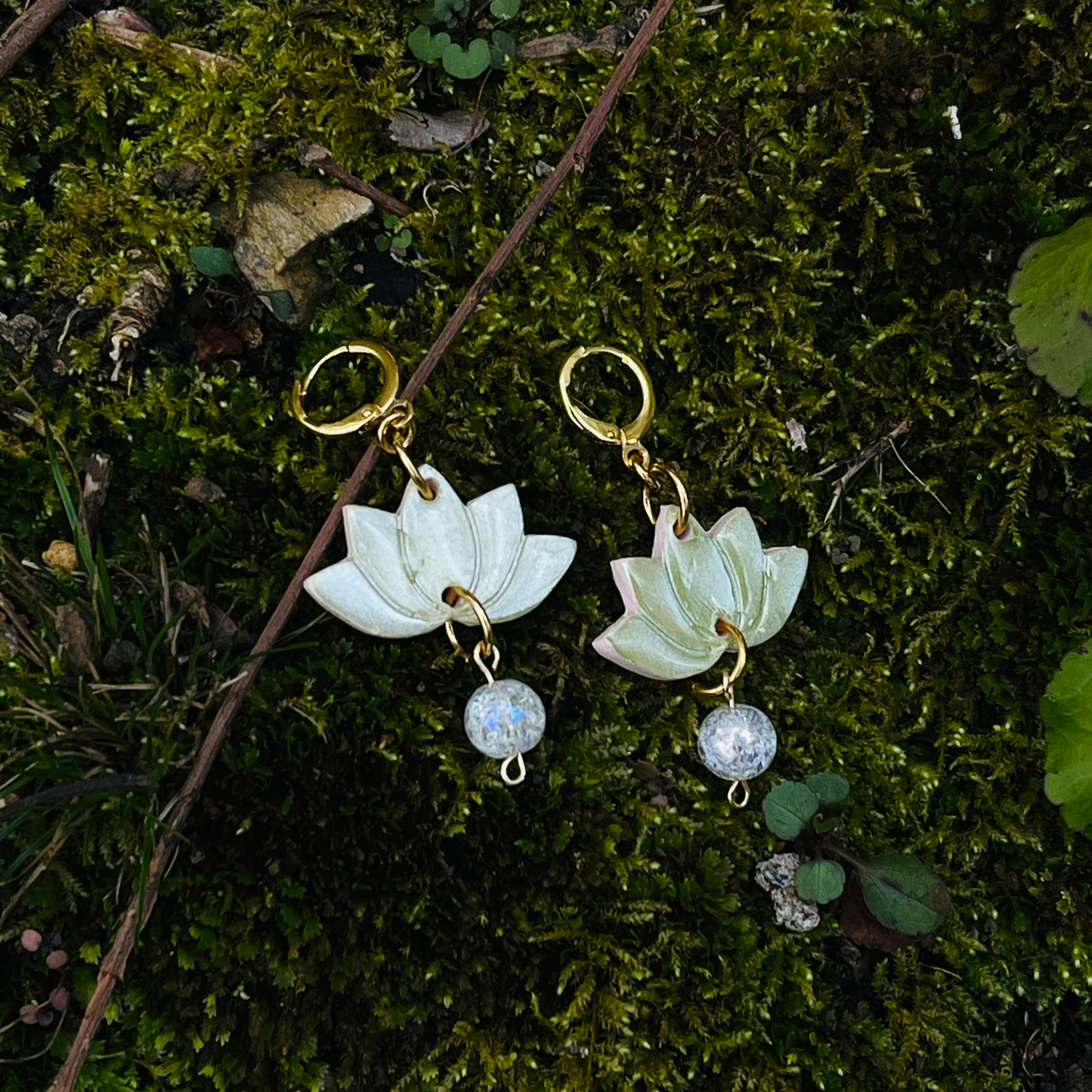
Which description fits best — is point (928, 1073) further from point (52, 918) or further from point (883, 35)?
point (883, 35)

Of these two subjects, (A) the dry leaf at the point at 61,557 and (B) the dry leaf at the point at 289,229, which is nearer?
(A) the dry leaf at the point at 61,557

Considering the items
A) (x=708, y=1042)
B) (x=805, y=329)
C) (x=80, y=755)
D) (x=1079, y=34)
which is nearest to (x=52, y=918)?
(x=80, y=755)

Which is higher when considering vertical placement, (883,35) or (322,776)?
(883,35)

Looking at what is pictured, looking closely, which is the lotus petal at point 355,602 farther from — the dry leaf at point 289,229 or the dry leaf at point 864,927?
the dry leaf at point 864,927

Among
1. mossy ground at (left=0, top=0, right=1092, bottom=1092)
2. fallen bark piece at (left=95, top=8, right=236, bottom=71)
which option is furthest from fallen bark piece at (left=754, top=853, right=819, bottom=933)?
fallen bark piece at (left=95, top=8, right=236, bottom=71)

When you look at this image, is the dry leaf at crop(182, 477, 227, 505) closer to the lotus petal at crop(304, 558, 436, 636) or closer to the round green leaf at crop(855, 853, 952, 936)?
the lotus petal at crop(304, 558, 436, 636)

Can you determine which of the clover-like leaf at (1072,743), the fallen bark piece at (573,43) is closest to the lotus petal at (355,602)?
the fallen bark piece at (573,43)
